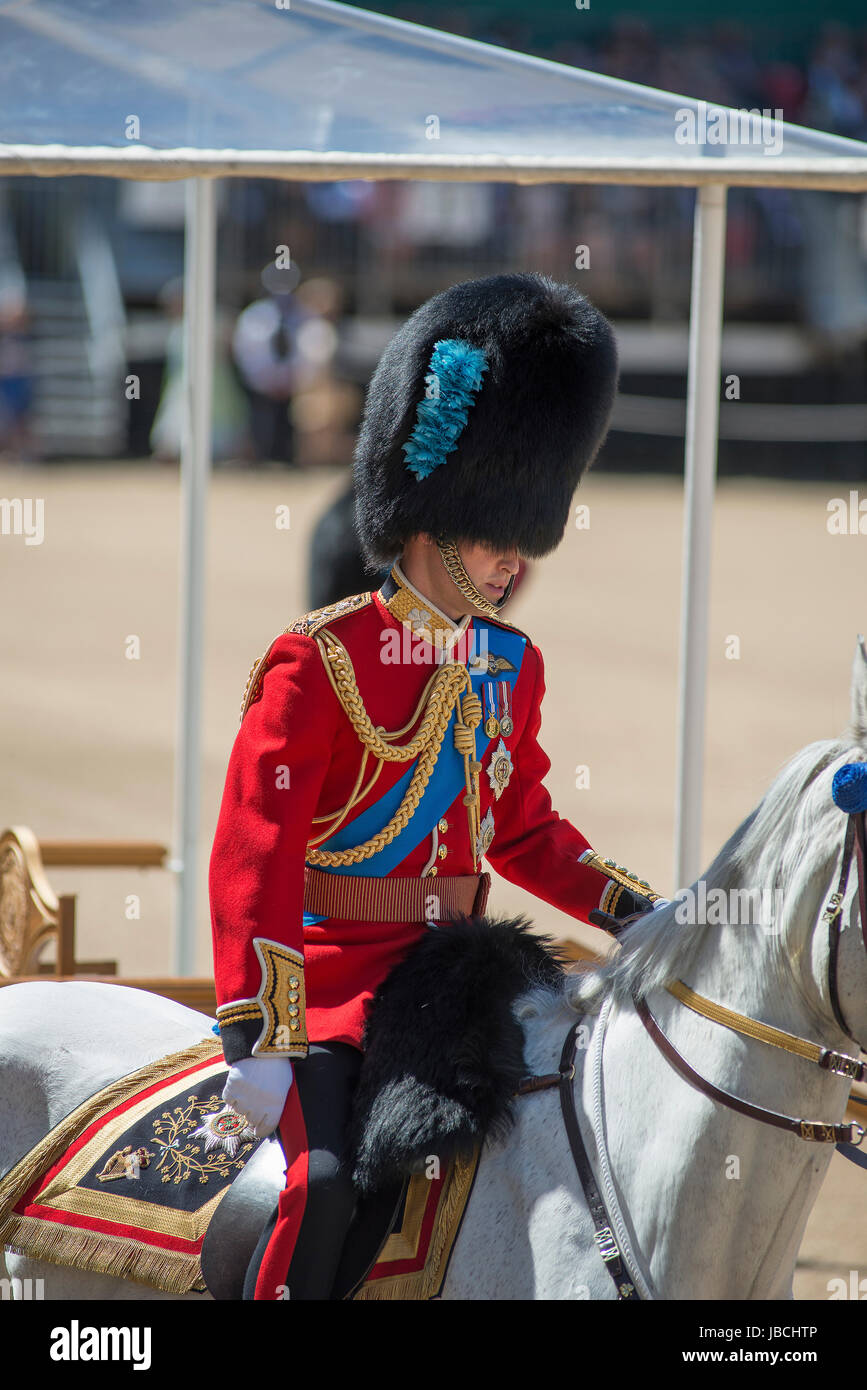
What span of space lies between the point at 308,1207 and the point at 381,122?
2482mm

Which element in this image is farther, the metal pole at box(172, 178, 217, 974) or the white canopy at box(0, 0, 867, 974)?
the metal pole at box(172, 178, 217, 974)

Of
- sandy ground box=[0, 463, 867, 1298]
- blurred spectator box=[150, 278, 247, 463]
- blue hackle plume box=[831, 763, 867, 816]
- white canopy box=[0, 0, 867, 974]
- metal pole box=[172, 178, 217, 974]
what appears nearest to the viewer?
blue hackle plume box=[831, 763, 867, 816]

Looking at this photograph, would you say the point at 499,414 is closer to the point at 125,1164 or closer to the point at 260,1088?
the point at 260,1088

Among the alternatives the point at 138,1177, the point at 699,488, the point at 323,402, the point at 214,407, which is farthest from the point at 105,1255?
the point at 214,407

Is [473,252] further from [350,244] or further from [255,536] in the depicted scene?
[255,536]

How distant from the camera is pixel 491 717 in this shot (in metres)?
2.42

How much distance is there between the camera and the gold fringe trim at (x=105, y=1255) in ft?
7.41

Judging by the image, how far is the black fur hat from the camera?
2.34 metres

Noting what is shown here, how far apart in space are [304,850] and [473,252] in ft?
60.1

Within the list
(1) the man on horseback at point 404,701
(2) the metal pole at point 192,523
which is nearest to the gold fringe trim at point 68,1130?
(1) the man on horseback at point 404,701

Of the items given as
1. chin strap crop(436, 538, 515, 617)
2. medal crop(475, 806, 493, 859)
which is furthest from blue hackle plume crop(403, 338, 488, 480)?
medal crop(475, 806, 493, 859)

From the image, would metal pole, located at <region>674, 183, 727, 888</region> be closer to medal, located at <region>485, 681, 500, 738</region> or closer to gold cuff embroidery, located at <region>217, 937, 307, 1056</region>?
medal, located at <region>485, 681, 500, 738</region>

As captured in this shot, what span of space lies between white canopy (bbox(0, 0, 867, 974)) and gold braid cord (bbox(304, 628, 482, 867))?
4.63 ft

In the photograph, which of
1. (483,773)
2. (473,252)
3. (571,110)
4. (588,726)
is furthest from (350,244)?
(483,773)
